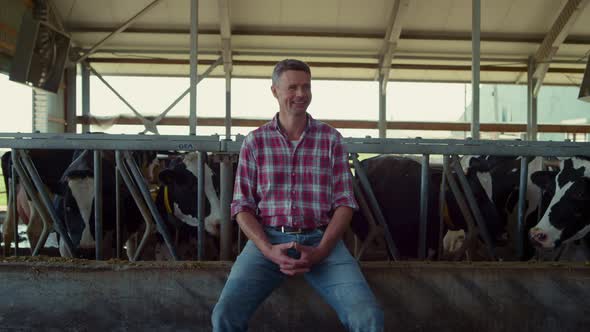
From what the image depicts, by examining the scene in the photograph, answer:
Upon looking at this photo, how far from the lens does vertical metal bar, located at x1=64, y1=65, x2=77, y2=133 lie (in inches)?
488

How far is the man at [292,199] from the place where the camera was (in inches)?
95.8

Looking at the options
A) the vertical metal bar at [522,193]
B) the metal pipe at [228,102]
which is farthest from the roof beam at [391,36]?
the vertical metal bar at [522,193]

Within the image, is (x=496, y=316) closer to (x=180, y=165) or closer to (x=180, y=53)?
(x=180, y=165)

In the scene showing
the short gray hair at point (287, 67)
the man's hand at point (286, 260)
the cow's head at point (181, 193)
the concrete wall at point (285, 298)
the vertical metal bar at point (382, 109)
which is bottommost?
the concrete wall at point (285, 298)

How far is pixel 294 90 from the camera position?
8.34ft

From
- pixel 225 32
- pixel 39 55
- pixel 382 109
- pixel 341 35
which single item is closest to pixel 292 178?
pixel 39 55

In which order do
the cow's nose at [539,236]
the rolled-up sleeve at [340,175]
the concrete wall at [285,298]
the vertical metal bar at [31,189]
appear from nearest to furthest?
the rolled-up sleeve at [340,175] → the concrete wall at [285,298] → the vertical metal bar at [31,189] → the cow's nose at [539,236]

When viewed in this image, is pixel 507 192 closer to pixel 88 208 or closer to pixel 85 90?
pixel 88 208

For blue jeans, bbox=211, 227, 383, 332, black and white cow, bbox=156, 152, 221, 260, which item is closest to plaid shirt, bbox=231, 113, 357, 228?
blue jeans, bbox=211, 227, 383, 332

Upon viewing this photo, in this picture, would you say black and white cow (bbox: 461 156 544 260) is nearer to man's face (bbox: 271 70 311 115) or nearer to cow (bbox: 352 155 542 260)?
cow (bbox: 352 155 542 260)

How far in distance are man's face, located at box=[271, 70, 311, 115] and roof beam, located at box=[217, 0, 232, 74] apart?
7.46 meters

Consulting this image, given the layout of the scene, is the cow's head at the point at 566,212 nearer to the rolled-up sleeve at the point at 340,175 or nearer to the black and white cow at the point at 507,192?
the black and white cow at the point at 507,192

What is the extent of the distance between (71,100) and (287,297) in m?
11.1

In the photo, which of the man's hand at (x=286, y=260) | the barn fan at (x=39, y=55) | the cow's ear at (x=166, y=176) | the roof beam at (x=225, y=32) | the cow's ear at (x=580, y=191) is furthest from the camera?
the roof beam at (x=225, y=32)
